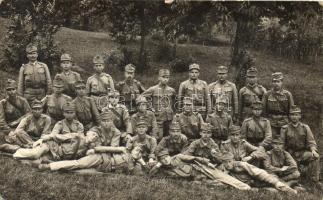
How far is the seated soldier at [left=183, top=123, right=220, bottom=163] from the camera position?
8461 mm

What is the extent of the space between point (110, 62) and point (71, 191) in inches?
330

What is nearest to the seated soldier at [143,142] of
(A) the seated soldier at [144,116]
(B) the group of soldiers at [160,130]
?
(B) the group of soldiers at [160,130]

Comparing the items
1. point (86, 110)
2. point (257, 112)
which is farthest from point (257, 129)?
point (86, 110)

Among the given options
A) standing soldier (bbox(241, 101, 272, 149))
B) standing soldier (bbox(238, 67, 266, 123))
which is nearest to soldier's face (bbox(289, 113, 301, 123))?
standing soldier (bbox(241, 101, 272, 149))

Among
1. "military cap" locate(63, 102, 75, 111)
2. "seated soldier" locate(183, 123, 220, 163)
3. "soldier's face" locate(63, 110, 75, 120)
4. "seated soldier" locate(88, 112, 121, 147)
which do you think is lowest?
"seated soldier" locate(183, 123, 220, 163)

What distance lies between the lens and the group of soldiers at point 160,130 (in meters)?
8.25

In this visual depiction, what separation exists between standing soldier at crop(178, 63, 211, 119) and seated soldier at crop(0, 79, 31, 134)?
3.10 m

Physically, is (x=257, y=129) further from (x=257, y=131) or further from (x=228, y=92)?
(x=228, y=92)

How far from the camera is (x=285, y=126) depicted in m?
9.05

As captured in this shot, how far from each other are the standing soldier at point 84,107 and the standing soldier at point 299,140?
3.59 metres

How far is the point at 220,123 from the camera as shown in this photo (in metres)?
9.23

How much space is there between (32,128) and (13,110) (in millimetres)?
789

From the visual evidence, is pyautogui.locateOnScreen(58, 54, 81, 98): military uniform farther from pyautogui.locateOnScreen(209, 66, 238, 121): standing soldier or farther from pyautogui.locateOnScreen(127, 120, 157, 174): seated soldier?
pyautogui.locateOnScreen(209, 66, 238, 121): standing soldier

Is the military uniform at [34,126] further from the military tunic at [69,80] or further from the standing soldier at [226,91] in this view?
the standing soldier at [226,91]
